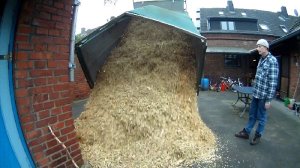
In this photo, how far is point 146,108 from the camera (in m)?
4.32

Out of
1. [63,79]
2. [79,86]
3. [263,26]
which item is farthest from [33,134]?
[263,26]

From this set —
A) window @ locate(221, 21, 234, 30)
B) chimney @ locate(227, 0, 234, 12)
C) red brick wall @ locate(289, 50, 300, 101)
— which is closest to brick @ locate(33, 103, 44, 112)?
red brick wall @ locate(289, 50, 300, 101)

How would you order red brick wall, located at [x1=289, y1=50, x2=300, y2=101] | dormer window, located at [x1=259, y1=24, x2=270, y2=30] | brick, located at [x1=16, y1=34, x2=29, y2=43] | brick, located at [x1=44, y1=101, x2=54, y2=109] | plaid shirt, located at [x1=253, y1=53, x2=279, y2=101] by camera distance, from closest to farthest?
brick, located at [x1=16, y1=34, x2=29, y2=43] → brick, located at [x1=44, y1=101, x2=54, y2=109] → plaid shirt, located at [x1=253, y1=53, x2=279, y2=101] → red brick wall, located at [x1=289, y1=50, x2=300, y2=101] → dormer window, located at [x1=259, y1=24, x2=270, y2=30]

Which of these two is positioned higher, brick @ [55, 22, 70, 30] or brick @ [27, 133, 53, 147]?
brick @ [55, 22, 70, 30]

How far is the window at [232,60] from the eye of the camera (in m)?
19.5

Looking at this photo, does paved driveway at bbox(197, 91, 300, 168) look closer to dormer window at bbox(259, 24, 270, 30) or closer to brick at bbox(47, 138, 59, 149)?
brick at bbox(47, 138, 59, 149)

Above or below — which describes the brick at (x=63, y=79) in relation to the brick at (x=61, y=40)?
below

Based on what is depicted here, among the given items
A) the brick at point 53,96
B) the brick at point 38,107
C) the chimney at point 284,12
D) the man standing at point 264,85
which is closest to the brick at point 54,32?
the brick at point 53,96

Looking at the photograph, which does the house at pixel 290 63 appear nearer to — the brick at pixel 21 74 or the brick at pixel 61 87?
the brick at pixel 61 87

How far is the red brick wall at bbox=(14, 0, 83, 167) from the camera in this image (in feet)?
8.60

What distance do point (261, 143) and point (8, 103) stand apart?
4.35 metres

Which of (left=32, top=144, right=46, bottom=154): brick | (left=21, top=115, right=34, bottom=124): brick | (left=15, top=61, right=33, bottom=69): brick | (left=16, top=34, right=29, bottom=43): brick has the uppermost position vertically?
(left=16, top=34, right=29, bottom=43): brick

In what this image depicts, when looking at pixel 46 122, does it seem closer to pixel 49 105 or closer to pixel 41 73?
pixel 49 105

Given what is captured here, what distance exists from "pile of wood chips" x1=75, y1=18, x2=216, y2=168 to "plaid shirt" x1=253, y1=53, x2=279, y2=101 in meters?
1.14
